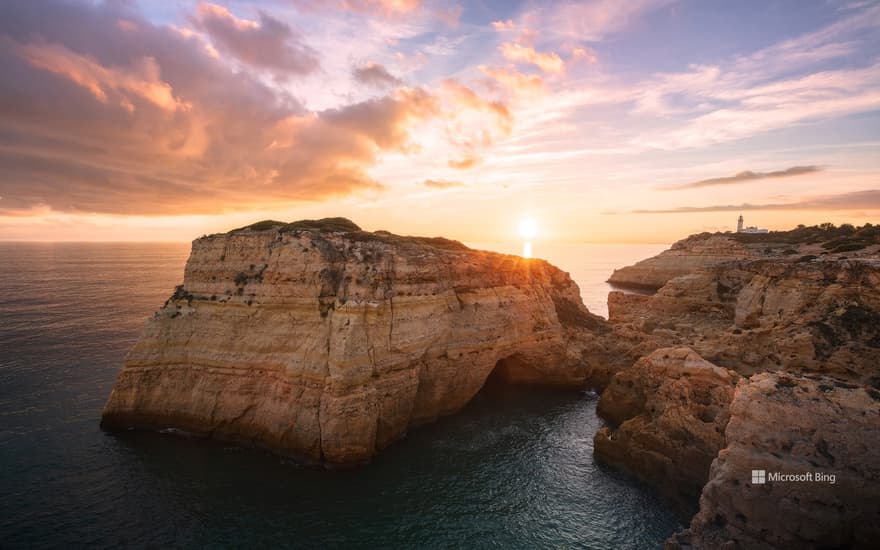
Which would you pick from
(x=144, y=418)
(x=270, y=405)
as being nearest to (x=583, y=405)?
(x=270, y=405)

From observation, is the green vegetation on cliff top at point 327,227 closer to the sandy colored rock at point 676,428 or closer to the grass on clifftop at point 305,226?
the grass on clifftop at point 305,226

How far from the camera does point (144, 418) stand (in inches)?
958

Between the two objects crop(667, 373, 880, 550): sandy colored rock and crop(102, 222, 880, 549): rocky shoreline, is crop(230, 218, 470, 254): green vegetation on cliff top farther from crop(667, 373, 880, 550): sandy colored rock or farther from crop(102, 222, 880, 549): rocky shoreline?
crop(667, 373, 880, 550): sandy colored rock

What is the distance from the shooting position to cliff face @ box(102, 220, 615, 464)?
2197 cm

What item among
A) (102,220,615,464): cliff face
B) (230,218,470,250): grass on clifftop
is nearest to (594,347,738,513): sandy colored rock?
(102,220,615,464): cliff face

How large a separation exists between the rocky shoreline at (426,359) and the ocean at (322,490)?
1.53m

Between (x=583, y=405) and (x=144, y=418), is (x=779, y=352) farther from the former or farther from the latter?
(x=144, y=418)

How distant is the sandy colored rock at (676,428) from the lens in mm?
18469

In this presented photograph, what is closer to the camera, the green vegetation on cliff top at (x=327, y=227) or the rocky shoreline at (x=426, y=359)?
the rocky shoreline at (x=426, y=359)

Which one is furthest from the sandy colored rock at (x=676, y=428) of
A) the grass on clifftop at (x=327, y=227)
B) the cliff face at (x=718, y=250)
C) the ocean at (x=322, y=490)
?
the cliff face at (x=718, y=250)

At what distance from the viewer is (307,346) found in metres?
22.9

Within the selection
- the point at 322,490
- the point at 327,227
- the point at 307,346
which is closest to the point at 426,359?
the point at 307,346

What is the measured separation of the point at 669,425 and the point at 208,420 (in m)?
26.2

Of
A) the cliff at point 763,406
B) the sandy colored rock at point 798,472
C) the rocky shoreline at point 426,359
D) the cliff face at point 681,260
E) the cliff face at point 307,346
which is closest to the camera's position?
the sandy colored rock at point 798,472
